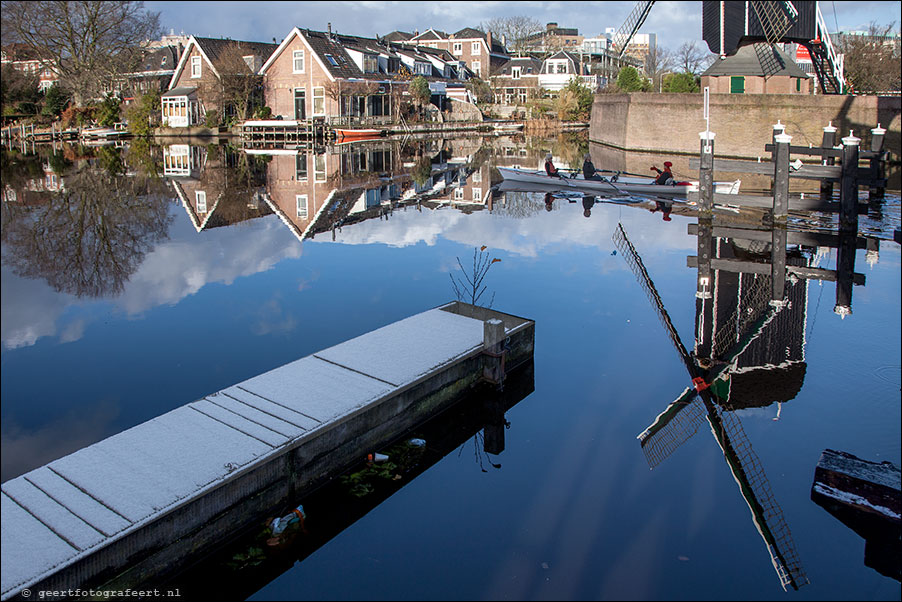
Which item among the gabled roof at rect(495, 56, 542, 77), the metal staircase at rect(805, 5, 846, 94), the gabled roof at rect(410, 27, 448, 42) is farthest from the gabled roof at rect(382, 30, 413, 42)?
the metal staircase at rect(805, 5, 846, 94)

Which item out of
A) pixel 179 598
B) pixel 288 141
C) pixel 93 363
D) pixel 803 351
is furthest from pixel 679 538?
pixel 288 141

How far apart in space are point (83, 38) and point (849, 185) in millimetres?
48693

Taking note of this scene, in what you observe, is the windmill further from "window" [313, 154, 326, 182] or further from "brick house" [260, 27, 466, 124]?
"brick house" [260, 27, 466, 124]

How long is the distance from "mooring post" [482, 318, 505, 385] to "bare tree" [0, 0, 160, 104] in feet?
154

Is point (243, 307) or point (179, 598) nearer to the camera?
point (179, 598)

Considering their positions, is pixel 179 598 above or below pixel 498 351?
below

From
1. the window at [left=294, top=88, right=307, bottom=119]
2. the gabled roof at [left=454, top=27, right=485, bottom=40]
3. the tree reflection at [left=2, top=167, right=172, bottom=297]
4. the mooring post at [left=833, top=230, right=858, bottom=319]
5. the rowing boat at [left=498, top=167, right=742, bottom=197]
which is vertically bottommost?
the mooring post at [left=833, top=230, right=858, bottom=319]

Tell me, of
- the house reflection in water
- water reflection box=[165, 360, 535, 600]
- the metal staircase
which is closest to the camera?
water reflection box=[165, 360, 535, 600]

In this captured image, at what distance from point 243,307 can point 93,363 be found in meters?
2.99

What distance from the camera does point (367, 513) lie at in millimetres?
7207

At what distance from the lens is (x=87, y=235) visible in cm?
1806

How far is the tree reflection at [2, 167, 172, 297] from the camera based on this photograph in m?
15.0

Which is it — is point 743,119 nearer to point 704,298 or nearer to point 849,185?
point 849,185

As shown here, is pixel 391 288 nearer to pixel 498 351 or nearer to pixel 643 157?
pixel 498 351
